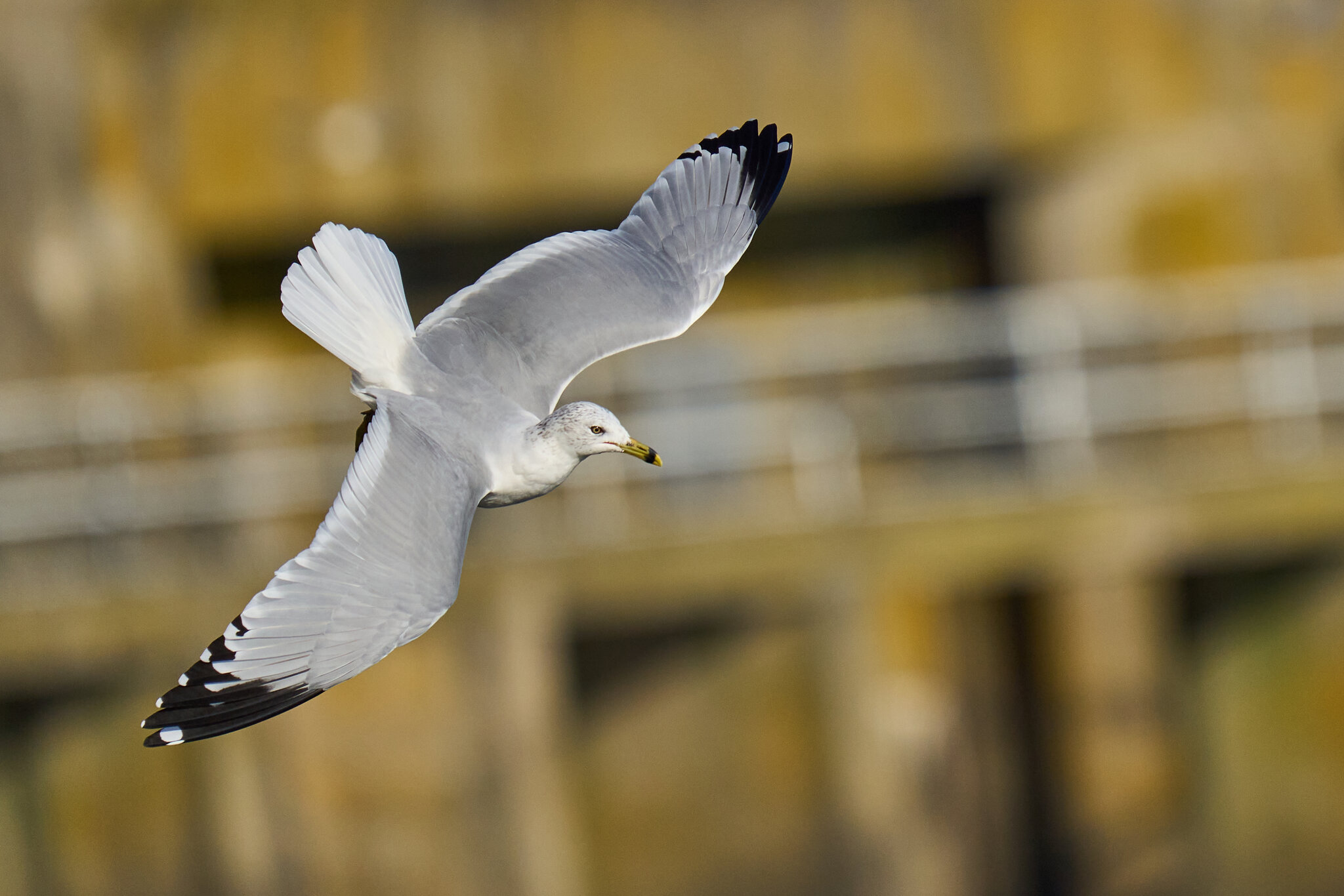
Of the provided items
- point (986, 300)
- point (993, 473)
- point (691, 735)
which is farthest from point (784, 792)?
point (986, 300)

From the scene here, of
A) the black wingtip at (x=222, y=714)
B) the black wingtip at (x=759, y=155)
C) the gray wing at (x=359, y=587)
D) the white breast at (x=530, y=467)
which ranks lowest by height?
the black wingtip at (x=222, y=714)

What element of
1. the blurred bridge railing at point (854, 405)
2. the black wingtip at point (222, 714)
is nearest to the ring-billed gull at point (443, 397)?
the black wingtip at point (222, 714)

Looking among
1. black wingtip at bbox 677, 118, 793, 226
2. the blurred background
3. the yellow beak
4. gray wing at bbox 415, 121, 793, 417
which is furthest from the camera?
the blurred background

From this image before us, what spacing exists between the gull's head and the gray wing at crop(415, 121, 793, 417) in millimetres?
245

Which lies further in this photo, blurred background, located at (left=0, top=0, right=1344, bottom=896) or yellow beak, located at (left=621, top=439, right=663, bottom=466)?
blurred background, located at (left=0, top=0, right=1344, bottom=896)

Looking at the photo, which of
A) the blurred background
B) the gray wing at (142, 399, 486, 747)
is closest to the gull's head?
the gray wing at (142, 399, 486, 747)

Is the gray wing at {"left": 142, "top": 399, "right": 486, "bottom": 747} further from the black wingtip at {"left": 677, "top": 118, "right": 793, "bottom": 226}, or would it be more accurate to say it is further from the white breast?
the black wingtip at {"left": 677, "top": 118, "right": 793, "bottom": 226}

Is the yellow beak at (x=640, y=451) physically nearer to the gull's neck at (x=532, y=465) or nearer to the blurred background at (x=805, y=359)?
the gull's neck at (x=532, y=465)

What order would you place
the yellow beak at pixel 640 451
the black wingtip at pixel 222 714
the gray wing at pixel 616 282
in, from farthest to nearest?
1. the gray wing at pixel 616 282
2. the yellow beak at pixel 640 451
3. the black wingtip at pixel 222 714

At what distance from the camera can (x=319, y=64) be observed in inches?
281

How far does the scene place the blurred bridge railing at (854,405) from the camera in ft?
22.4

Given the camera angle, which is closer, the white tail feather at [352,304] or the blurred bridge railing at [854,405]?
the white tail feather at [352,304]

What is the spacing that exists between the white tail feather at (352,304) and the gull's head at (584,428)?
0.28m

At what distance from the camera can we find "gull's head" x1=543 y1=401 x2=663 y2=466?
308cm
